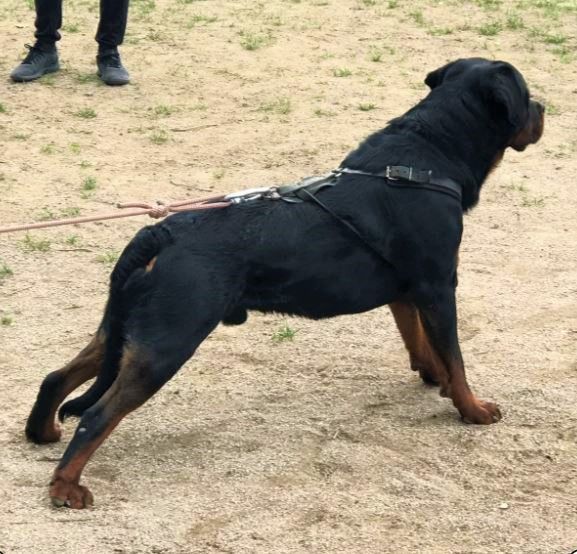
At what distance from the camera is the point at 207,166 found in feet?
26.5

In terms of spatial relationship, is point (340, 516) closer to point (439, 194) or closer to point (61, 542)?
point (61, 542)

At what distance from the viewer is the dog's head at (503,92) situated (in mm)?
4801

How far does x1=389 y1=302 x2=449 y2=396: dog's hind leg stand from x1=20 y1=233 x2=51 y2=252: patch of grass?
247 centimetres

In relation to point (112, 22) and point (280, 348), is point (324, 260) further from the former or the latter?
point (112, 22)

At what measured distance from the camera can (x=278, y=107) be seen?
9227 mm

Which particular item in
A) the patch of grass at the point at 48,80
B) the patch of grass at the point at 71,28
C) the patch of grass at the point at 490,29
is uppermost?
the patch of grass at the point at 490,29

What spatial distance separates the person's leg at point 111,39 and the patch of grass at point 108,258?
331cm

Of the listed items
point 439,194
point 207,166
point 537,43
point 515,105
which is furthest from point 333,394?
point 537,43

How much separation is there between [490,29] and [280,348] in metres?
6.53

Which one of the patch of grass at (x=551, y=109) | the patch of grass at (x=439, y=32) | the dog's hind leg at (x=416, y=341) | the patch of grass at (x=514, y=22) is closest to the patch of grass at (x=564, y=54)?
the patch of grass at (x=514, y=22)

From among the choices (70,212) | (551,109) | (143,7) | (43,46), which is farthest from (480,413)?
(143,7)

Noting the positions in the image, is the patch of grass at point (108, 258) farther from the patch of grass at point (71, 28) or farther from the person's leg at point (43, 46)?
the patch of grass at point (71, 28)

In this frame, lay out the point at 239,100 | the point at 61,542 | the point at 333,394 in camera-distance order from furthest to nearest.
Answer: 1. the point at 239,100
2. the point at 333,394
3. the point at 61,542

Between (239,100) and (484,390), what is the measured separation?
4.69m
